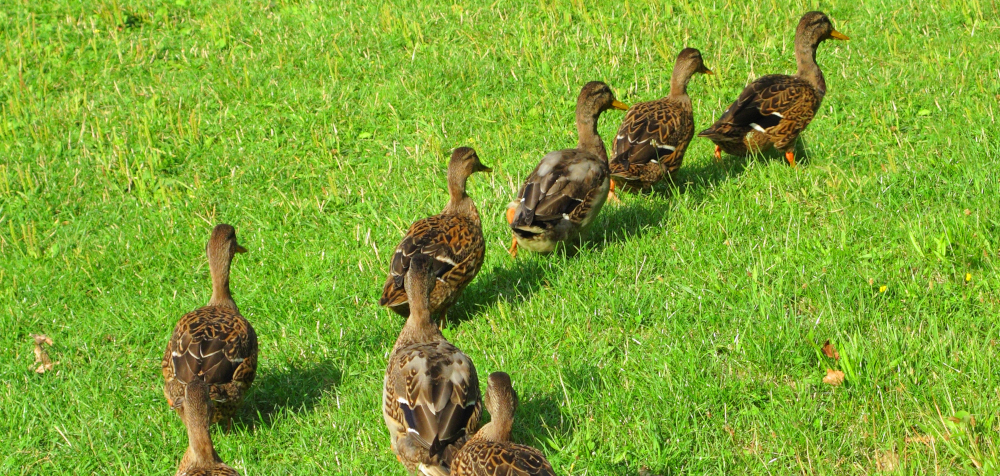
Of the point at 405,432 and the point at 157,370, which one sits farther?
the point at 157,370

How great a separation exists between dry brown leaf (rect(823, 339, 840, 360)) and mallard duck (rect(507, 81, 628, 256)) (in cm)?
257

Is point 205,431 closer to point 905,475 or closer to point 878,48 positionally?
point 905,475

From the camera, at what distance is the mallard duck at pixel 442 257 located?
698cm

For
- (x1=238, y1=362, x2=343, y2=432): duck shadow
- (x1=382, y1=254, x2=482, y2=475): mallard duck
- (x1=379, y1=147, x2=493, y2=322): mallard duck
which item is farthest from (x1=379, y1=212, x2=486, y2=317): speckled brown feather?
(x1=382, y1=254, x2=482, y2=475): mallard duck

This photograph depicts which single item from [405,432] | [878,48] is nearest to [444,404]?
[405,432]

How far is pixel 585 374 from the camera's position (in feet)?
19.8

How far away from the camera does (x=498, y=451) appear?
4.64 metres

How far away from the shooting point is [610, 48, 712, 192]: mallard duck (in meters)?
8.46

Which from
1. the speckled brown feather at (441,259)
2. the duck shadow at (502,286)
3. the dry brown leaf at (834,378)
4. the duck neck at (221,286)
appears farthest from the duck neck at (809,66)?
the duck neck at (221,286)

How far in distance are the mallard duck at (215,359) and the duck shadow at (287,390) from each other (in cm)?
27

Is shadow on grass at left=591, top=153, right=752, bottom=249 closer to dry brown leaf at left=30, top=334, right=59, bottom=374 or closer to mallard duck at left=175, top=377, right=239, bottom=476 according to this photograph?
mallard duck at left=175, top=377, right=239, bottom=476

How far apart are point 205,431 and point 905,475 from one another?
3948mm

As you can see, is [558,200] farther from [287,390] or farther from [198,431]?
[198,431]

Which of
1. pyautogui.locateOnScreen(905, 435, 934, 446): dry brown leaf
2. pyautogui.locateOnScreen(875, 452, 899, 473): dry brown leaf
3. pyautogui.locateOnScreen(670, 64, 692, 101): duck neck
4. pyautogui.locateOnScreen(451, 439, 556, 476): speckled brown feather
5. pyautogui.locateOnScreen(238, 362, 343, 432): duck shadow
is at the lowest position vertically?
pyautogui.locateOnScreen(238, 362, 343, 432): duck shadow
